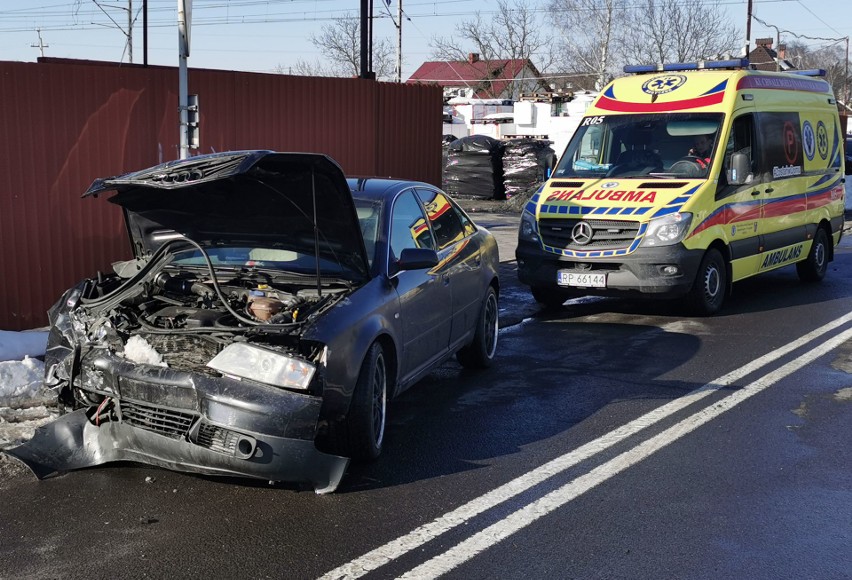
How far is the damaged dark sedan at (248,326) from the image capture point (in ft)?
15.8

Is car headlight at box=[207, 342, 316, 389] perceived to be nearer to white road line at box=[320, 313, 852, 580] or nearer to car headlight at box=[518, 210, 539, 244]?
white road line at box=[320, 313, 852, 580]

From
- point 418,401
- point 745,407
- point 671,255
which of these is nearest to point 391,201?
point 418,401

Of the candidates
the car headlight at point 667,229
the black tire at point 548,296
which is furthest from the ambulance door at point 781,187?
the black tire at point 548,296

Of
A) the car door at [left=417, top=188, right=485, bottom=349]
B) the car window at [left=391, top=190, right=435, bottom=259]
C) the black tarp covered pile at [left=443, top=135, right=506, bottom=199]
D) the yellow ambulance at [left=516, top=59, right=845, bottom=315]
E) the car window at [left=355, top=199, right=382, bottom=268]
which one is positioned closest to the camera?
the car window at [left=355, top=199, right=382, bottom=268]

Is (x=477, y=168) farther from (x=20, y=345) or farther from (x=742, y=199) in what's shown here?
(x=20, y=345)

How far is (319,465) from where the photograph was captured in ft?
16.0

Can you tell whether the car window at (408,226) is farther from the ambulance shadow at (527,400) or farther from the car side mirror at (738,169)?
the car side mirror at (738,169)

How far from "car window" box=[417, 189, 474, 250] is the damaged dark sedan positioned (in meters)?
0.24

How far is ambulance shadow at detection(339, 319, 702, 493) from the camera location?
569 centimetres

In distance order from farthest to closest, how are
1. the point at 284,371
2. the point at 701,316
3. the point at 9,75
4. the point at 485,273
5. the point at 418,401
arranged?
the point at 701,316, the point at 9,75, the point at 485,273, the point at 418,401, the point at 284,371

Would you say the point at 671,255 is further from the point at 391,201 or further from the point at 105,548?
the point at 105,548

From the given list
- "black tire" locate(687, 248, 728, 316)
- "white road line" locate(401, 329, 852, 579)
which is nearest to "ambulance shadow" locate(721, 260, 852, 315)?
"black tire" locate(687, 248, 728, 316)

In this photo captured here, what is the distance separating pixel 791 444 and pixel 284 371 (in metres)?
3.24

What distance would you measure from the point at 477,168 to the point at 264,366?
19367 millimetres
